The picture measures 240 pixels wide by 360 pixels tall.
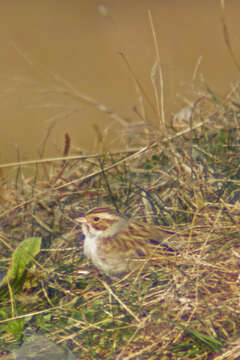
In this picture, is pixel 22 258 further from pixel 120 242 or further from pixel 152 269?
pixel 152 269

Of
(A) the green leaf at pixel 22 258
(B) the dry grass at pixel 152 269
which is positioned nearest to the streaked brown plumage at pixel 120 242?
(B) the dry grass at pixel 152 269

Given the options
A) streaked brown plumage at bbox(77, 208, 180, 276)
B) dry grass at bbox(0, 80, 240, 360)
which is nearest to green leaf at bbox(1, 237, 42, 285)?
dry grass at bbox(0, 80, 240, 360)

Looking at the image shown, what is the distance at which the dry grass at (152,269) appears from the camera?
68.7 inches

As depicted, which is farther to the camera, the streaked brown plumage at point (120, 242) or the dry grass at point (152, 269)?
the streaked brown plumage at point (120, 242)

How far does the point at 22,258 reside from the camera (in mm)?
2121

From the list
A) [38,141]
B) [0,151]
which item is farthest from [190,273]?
[38,141]

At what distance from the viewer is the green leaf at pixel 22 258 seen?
210 cm

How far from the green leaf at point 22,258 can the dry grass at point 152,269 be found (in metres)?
0.03

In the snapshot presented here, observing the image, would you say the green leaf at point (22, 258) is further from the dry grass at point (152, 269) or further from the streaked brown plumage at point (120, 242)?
the streaked brown plumage at point (120, 242)

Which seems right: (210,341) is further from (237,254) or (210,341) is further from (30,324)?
(30,324)

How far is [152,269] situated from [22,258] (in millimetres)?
512

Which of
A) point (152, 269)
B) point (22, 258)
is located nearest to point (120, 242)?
point (152, 269)

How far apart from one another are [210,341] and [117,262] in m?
0.50

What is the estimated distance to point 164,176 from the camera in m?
2.54
